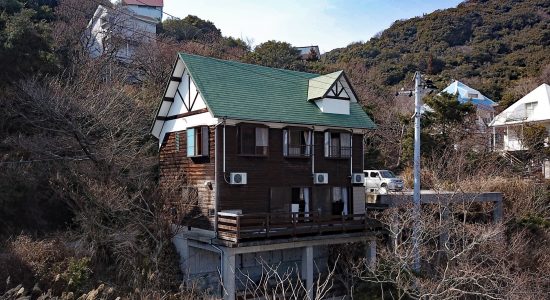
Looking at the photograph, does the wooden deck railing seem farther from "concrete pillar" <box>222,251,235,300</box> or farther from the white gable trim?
the white gable trim

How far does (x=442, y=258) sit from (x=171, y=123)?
41.6 feet

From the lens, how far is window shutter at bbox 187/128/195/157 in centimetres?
1767

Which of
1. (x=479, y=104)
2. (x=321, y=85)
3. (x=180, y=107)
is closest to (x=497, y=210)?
(x=321, y=85)

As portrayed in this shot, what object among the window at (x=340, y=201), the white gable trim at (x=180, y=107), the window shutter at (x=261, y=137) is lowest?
the window at (x=340, y=201)

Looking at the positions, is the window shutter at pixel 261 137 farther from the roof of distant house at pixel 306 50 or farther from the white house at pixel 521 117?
the roof of distant house at pixel 306 50

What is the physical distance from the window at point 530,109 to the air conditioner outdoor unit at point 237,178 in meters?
26.7

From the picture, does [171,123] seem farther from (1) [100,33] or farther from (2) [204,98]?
(1) [100,33]

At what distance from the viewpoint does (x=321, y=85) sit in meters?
19.8

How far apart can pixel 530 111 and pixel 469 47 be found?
1381 inches

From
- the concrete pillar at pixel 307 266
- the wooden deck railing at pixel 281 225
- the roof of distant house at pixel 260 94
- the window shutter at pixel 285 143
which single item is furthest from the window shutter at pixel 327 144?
the concrete pillar at pixel 307 266

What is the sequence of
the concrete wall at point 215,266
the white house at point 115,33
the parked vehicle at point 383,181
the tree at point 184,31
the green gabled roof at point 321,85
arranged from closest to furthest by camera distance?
the concrete wall at point 215,266
the green gabled roof at point 321,85
the parked vehicle at point 383,181
the white house at point 115,33
the tree at point 184,31

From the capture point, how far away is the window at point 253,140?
56.2 ft

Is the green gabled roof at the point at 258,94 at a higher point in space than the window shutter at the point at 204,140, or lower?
higher

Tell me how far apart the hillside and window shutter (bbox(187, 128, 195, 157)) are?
37.8 metres
